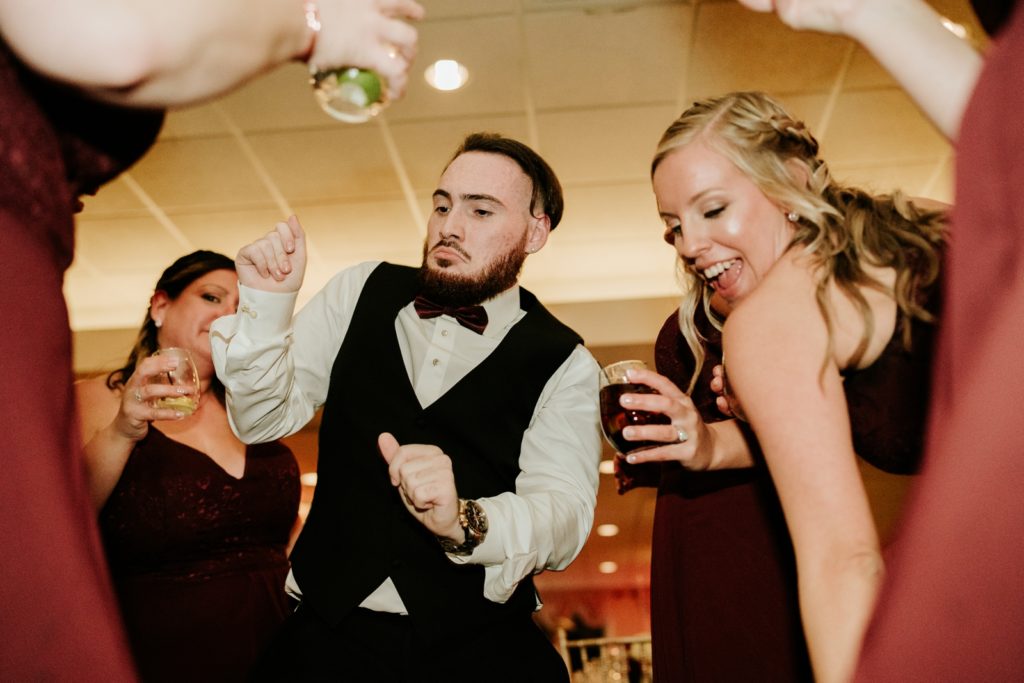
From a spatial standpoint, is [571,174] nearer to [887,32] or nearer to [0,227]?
[887,32]

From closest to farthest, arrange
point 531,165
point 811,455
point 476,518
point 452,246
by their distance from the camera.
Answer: point 811,455
point 476,518
point 452,246
point 531,165

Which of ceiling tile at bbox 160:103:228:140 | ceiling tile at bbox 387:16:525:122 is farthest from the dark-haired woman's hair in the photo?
ceiling tile at bbox 160:103:228:140

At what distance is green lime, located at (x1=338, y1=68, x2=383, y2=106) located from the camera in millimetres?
832

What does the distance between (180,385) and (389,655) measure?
0.80m

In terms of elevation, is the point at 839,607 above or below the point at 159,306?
below

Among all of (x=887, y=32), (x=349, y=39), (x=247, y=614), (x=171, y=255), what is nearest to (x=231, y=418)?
(x=247, y=614)

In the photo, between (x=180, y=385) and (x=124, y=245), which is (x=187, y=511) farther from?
(x=124, y=245)

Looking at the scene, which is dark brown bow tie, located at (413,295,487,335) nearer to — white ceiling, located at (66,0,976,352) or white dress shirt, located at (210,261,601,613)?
white dress shirt, located at (210,261,601,613)

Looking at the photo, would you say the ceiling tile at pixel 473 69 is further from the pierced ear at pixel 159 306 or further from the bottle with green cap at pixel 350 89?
the bottle with green cap at pixel 350 89

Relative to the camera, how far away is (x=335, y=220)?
535 cm

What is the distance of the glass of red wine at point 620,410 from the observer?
5.06ft

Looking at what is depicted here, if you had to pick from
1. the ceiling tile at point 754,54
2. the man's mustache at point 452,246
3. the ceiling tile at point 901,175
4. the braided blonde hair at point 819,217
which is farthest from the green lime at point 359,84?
the ceiling tile at point 901,175

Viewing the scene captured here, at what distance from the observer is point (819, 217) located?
140cm

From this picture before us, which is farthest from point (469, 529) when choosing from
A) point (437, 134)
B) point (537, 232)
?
point (437, 134)
